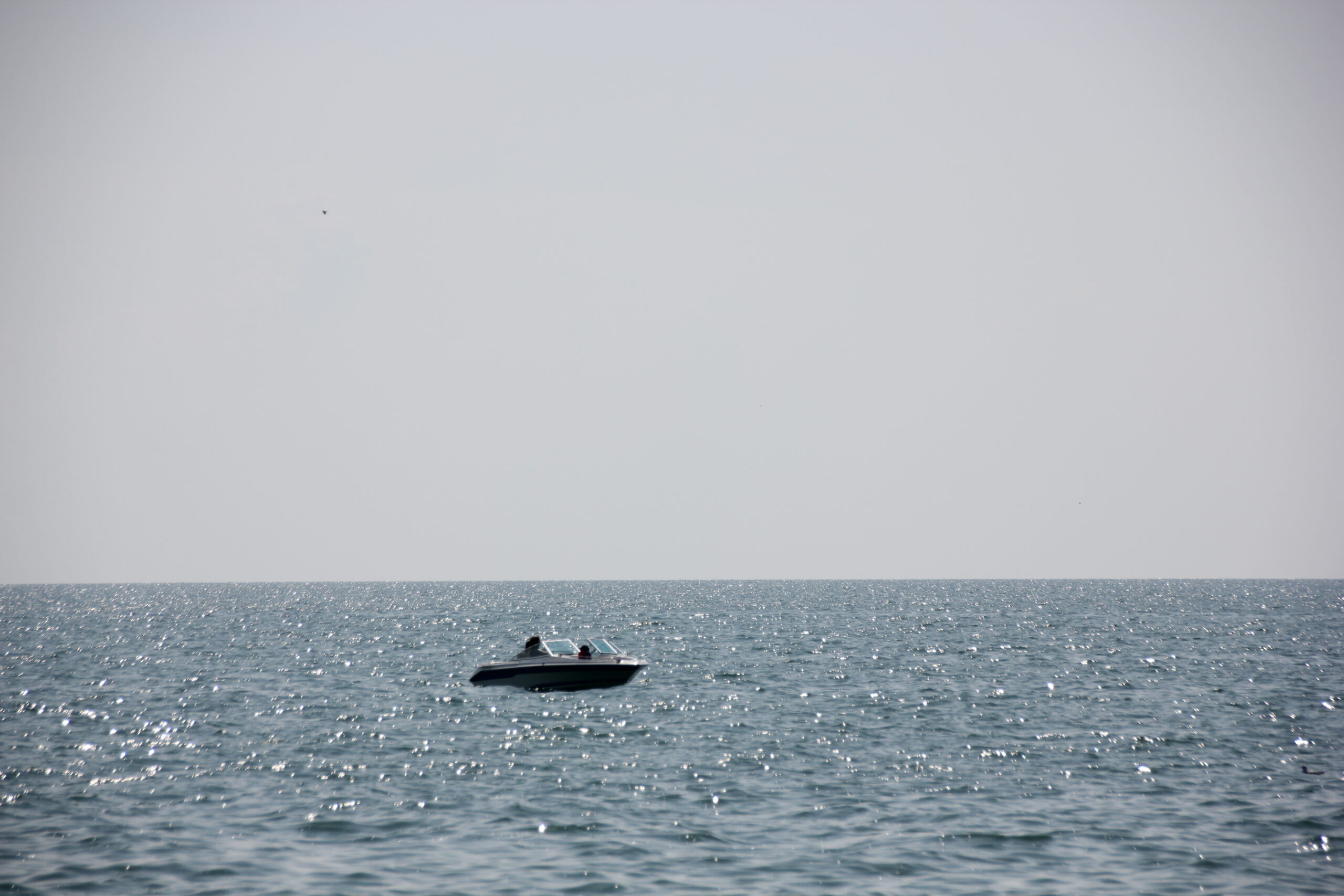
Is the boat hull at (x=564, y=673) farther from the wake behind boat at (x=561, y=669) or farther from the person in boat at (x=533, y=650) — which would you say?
the person in boat at (x=533, y=650)

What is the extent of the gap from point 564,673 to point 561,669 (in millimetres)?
229

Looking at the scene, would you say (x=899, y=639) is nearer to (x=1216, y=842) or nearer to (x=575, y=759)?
(x=575, y=759)

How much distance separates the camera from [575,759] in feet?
95.8

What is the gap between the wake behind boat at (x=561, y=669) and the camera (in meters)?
43.2

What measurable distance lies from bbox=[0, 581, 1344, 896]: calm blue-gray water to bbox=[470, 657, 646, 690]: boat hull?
3.79 ft

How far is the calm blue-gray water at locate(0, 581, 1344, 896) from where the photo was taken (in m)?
18.5

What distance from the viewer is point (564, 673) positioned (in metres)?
43.1

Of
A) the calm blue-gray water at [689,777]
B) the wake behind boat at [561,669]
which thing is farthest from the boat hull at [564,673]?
the calm blue-gray water at [689,777]

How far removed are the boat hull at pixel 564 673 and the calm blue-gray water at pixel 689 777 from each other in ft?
3.79

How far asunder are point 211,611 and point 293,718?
353ft

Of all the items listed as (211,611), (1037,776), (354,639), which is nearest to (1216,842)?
(1037,776)

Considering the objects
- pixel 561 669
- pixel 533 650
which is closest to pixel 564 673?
pixel 561 669

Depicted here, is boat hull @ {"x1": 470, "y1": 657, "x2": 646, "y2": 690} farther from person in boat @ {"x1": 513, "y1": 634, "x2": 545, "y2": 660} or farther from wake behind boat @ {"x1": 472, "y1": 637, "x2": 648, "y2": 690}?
person in boat @ {"x1": 513, "y1": 634, "x2": 545, "y2": 660}

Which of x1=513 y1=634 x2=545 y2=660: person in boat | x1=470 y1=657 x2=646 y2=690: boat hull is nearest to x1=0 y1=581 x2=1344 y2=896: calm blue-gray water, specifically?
x1=470 y1=657 x2=646 y2=690: boat hull
